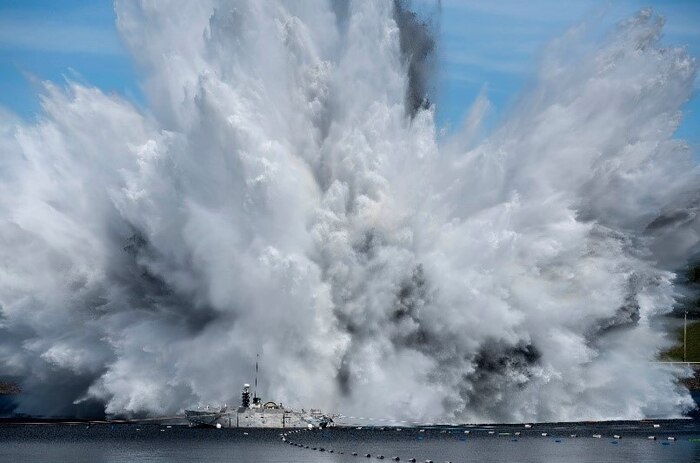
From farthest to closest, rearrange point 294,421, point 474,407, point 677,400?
point 677,400, point 474,407, point 294,421

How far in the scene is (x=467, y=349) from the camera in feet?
457

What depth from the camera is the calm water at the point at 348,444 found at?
114m

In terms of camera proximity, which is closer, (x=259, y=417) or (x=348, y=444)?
(x=348, y=444)

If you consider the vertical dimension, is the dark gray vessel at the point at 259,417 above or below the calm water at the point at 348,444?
above

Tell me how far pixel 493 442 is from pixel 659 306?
31.9 meters

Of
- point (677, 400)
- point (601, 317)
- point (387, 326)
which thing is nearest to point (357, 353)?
point (387, 326)

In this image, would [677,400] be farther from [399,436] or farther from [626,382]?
[399,436]

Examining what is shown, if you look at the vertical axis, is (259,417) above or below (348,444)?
above

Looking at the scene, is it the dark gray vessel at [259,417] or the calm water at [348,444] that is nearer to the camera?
the calm water at [348,444]

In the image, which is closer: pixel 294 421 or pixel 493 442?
pixel 493 442

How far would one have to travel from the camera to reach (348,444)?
12300cm

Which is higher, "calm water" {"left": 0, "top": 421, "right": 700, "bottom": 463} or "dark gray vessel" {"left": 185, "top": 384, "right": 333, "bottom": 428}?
"dark gray vessel" {"left": 185, "top": 384, "right": 333, "bottom": 428}

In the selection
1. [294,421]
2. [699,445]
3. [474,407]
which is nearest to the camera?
[699,445]

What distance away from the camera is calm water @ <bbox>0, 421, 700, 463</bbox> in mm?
113938
